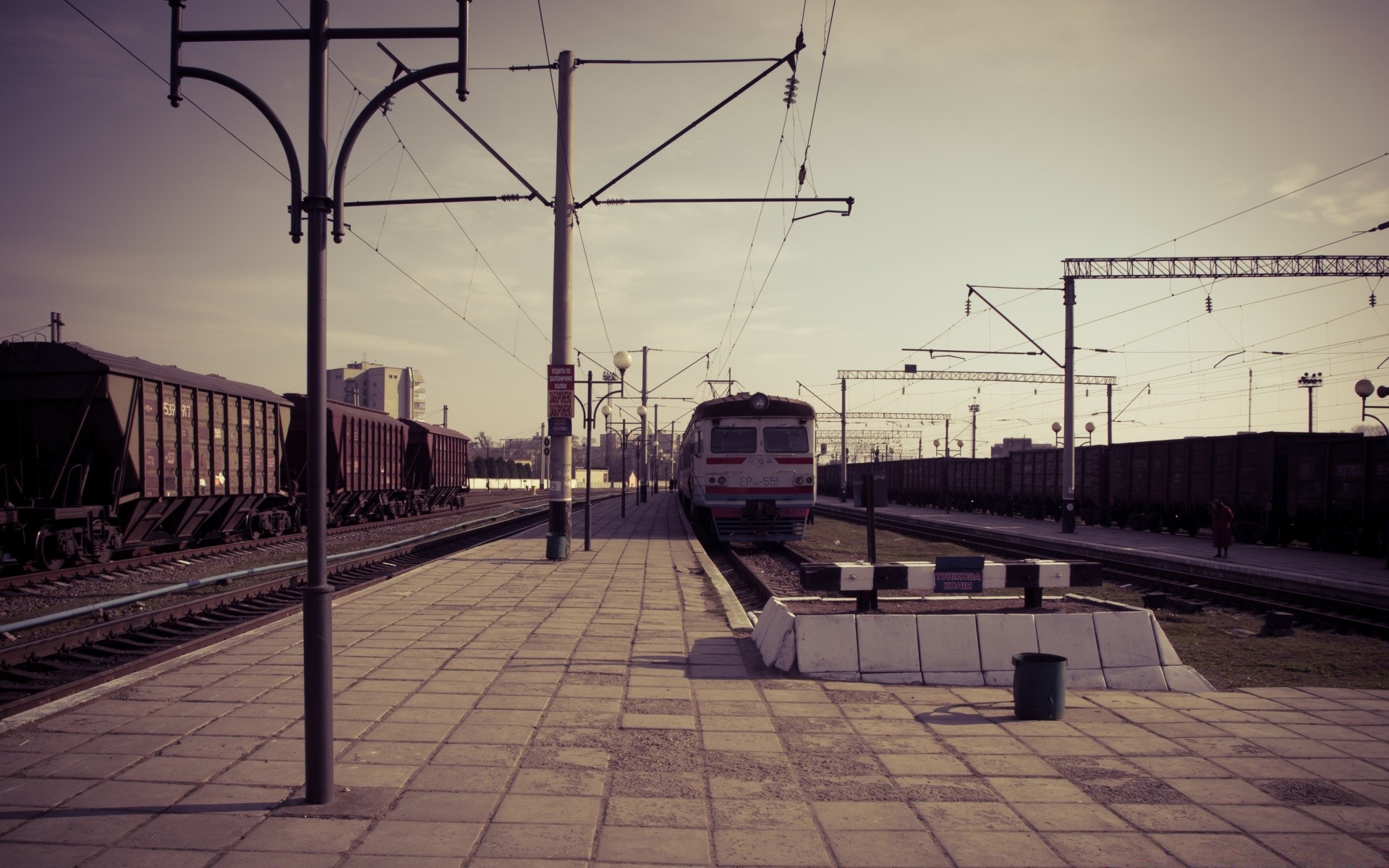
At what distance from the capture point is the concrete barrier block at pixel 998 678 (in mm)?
6949

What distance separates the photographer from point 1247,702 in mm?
6477

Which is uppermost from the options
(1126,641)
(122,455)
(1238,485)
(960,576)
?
(122,455)

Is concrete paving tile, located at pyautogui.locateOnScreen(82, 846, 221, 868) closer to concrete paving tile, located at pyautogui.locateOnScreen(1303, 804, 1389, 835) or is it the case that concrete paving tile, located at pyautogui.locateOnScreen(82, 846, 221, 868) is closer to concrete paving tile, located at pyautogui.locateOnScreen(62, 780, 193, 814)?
concrete paving tile, located at pyautogui.locateOnScreen(62, 780, 193, 814)

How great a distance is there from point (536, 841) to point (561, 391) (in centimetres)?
1184

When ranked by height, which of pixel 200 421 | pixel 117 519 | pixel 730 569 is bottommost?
pixel 730 569

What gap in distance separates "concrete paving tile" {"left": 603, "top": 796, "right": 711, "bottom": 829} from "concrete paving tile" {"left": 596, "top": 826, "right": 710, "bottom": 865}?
0.18ft

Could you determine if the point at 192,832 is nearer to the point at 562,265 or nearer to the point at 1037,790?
the point at 1037,790

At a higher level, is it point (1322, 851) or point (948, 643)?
point (948, 643)

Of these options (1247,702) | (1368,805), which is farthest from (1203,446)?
(1368,805)

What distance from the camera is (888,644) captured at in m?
7.09

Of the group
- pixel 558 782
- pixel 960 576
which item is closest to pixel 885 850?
pixel 558 782

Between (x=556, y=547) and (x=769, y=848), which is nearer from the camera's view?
(x=769, y=848)

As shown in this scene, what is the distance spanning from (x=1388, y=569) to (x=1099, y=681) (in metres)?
14.2

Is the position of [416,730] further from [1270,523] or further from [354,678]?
[1270,523]
